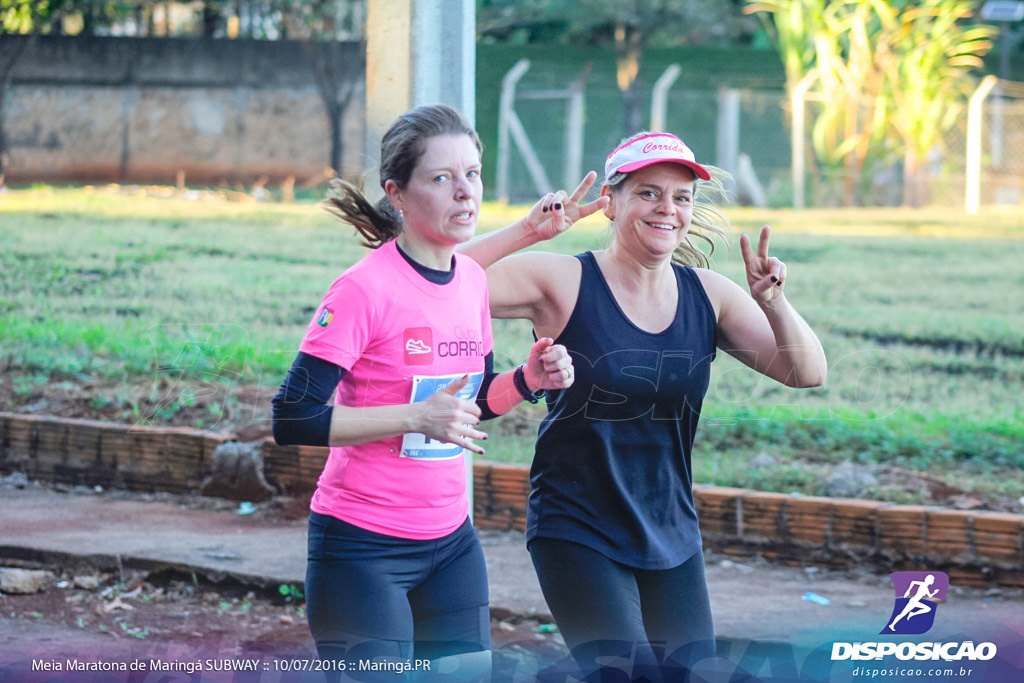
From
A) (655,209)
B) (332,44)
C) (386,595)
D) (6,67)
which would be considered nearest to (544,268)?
(655,209)

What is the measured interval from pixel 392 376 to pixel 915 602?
2.47 meters

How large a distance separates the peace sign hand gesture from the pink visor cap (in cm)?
24

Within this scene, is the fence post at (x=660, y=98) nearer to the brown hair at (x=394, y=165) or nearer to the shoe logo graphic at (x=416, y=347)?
the brown hair at (x=394, y=165)

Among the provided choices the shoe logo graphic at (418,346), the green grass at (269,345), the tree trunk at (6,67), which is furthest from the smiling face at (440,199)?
the tree trunk at (6,67)

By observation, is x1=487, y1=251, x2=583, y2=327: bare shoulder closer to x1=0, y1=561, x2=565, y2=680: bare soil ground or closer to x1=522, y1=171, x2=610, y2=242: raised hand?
x1=522, y1=171, x2=610, y2=242: raised hand

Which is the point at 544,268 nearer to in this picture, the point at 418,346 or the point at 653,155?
the point at 653,155

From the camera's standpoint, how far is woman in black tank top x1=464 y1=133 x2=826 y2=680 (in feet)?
9.90

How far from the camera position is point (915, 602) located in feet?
14.3

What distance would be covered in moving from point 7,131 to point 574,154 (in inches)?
332

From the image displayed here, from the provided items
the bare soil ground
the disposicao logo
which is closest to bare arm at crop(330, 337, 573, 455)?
the disposicao logo

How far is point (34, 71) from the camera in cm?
760

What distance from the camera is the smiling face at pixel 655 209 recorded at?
3211 millimetres

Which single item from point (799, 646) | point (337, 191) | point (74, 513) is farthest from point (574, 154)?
point (337, 191)

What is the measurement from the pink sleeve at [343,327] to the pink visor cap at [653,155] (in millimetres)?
877
